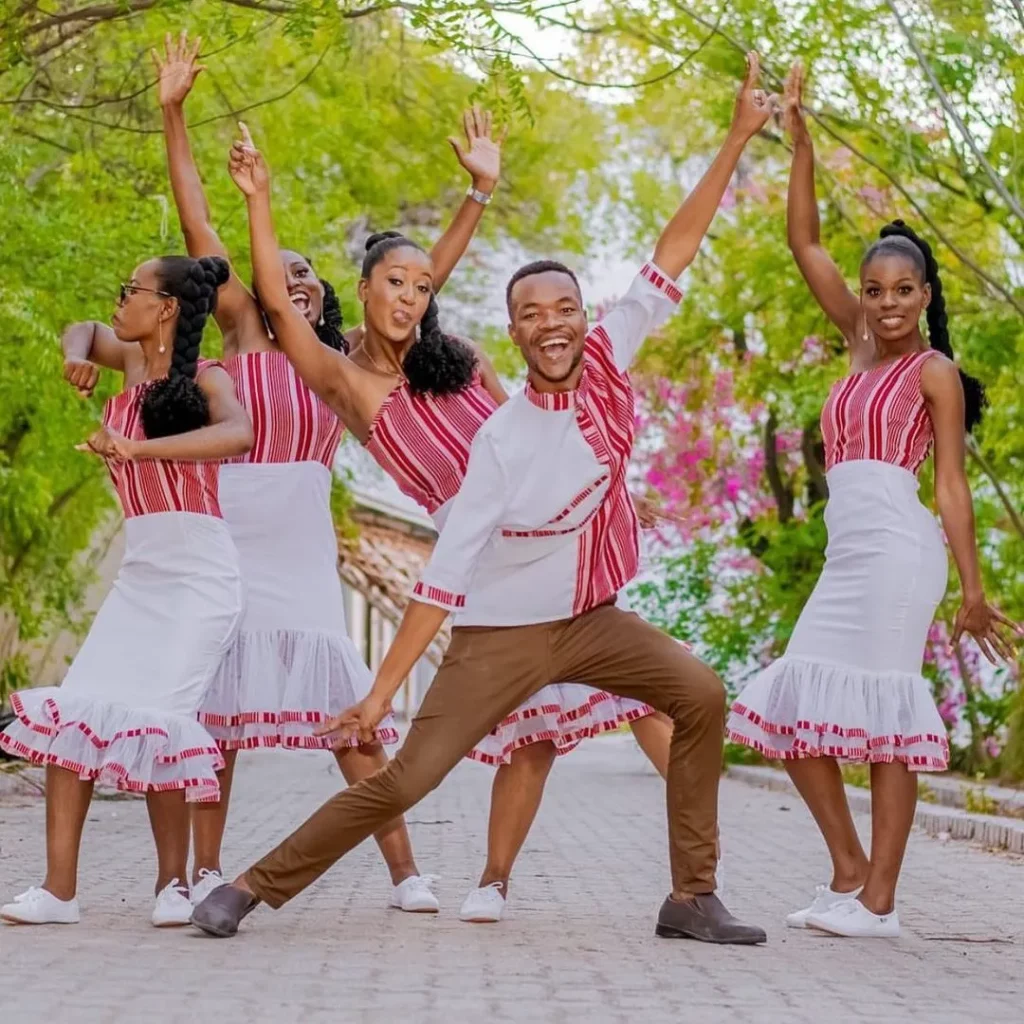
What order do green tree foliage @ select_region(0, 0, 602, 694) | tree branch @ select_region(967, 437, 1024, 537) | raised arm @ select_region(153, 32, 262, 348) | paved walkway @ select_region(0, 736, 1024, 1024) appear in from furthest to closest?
tree branch @ select_region(967, 437, 1024, 537) < green tree foliage @ select_region(0, 0, 602, 694) < raised arm @ select_region(153, 32, 262, 348) < paved walkway @ select_region(0, 736, 1024, 1024)

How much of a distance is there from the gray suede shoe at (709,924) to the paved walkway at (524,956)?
0.09 meters

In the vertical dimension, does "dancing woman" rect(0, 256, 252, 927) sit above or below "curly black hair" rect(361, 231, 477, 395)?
below

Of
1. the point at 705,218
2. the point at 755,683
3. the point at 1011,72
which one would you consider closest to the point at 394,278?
the point at 705,218

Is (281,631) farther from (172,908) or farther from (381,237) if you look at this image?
(381,237)

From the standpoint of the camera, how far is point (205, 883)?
741 cm

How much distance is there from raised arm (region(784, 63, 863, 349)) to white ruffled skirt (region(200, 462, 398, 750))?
1816 millimetres

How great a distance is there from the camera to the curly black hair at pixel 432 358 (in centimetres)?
717

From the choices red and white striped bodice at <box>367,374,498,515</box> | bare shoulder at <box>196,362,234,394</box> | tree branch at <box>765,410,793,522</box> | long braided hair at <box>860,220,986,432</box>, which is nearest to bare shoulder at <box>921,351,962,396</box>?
long braided hair at <box>860,220,986,432</box>

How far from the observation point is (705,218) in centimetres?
693

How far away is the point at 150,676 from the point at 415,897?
138 centimetres

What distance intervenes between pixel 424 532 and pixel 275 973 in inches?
1369

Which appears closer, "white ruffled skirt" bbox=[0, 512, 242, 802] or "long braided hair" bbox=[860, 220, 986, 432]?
"white ruffled skirt" bbox=[0, 512, 242, 802]

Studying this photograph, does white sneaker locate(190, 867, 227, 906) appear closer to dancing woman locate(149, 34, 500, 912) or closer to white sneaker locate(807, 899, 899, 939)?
dancing woman locate(149, 34, 500, 912)

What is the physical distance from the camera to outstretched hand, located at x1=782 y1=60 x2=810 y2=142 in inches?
290
